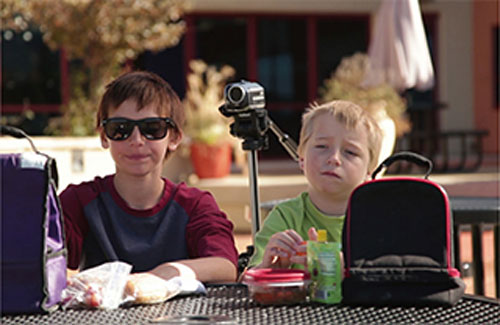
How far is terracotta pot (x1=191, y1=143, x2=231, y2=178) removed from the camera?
8.64 metres

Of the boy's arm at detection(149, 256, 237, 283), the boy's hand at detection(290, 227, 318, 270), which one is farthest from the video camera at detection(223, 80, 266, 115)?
the boy's hand at detection(290, 227, 318, 270)

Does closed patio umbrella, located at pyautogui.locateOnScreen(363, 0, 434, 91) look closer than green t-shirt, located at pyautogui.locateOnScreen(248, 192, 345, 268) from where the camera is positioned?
No

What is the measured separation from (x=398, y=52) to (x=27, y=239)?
818 centimetres

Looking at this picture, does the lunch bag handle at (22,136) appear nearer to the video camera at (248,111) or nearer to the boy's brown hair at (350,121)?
the video camera at (248,111)

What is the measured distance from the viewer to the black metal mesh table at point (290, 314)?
1.43 m

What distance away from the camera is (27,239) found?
1495 millimetres

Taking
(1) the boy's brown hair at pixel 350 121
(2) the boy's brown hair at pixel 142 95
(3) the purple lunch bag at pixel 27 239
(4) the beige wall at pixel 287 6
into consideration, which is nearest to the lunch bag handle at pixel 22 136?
(3) the purple lunch bag at pixel 27 239

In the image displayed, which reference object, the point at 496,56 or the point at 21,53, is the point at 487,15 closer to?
the point at 496,56

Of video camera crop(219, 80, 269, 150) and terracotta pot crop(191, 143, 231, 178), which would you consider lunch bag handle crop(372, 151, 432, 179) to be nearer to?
video camera crop(219, 80, 269, 150)

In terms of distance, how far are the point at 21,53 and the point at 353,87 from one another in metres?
5.41

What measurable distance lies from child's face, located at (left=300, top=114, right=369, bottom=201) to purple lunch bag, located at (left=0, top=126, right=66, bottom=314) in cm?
73

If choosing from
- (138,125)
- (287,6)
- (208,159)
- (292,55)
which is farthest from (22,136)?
(292,55)

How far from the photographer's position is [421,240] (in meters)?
1.54

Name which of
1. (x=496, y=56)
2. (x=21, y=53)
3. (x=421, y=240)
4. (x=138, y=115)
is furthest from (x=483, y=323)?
(x=496, y=56)
